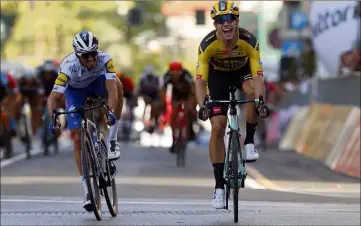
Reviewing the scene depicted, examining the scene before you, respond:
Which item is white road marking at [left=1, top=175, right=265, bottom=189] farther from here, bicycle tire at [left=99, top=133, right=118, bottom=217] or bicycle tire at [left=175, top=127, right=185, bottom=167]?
bicycle tire at [left=99, top=133, right=118, bottom=217]

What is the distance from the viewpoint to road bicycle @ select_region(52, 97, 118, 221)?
1199 centimetres

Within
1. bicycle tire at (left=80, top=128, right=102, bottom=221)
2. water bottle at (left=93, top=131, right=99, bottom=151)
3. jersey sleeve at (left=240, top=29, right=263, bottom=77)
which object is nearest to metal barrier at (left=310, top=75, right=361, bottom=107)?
jersey sleeve at (left=240, top=29, right=263, bottom=77)

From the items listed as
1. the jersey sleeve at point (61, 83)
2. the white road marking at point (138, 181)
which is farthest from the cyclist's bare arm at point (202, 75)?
the white road marking at point (138, 181)

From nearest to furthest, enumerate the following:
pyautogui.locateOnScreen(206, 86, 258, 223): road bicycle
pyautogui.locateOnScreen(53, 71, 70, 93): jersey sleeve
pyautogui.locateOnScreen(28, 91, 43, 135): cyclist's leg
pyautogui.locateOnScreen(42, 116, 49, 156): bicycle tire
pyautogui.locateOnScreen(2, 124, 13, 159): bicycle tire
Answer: pyautogui.locateOnScreen(206, 86, 258, 223): road bicycle < pyautogui.locateOnScreen(53, 71, 70, 93): jersey sleeve < pyautogui.locateOnScreen(2, 124, 13, 159): bicycle tire < pyautogui.locateOnScreen(42, 116, 49, 156): bicycle tire < pyautogui.locateOnScreen(28, 91, 43, 135): cyclist's leg

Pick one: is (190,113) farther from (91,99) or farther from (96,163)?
(96,163)

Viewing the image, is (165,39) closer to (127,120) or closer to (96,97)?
(127,120)

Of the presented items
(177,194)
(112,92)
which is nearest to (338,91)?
(177,194)

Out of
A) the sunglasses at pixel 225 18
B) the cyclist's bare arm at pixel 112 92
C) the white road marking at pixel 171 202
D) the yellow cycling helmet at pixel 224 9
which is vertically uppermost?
the yellow cycling helmet at pixel 224 9

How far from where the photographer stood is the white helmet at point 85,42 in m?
11.8

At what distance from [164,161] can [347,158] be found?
4.35 metres

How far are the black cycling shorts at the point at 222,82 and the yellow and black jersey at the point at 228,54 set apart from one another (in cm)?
15

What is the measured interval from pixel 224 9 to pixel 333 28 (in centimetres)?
1472

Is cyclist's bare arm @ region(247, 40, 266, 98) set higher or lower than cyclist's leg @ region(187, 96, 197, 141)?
higher

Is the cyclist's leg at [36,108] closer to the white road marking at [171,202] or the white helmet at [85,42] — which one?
the white road marking at [171,202]
